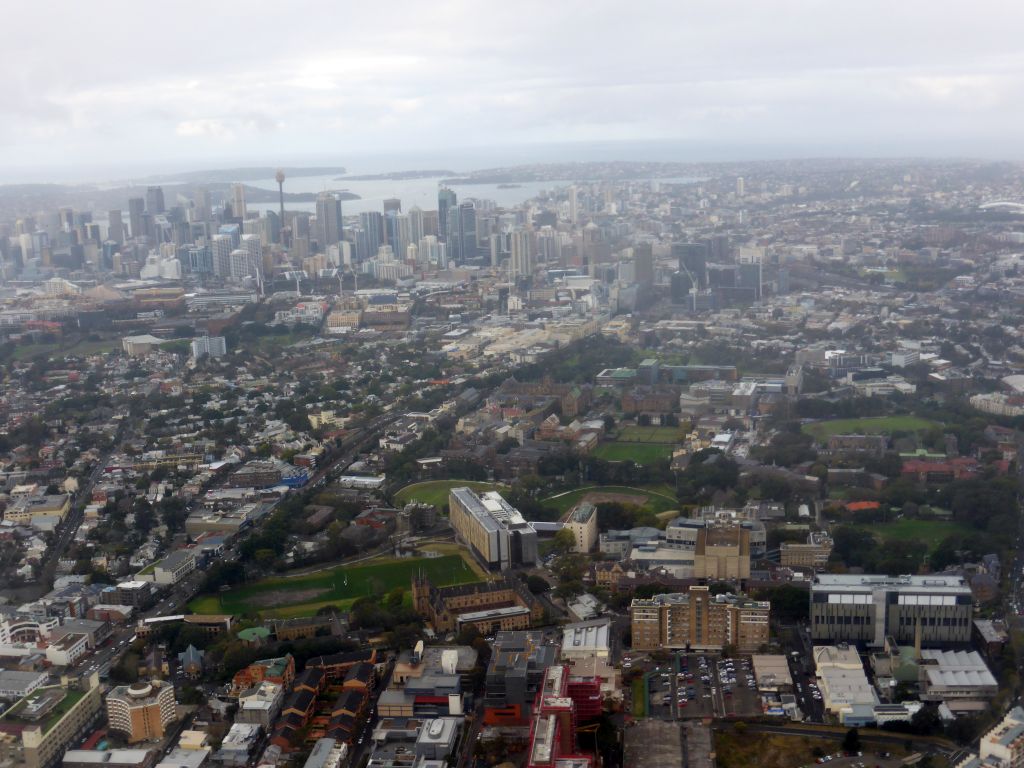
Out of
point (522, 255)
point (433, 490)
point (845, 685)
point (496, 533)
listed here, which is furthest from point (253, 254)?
point (845, 685)

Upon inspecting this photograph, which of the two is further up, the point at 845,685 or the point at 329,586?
the point at 845,685

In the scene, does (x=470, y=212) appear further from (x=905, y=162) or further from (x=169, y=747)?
(x=169, y=747)

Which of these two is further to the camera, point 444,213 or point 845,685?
point 444,213

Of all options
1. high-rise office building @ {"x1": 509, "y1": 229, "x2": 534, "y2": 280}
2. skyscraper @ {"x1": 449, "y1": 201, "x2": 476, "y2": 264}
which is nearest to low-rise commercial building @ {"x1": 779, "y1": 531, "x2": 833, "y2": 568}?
high-rise office building @ {"x1": 509, "y1": 229, "x2": 534, "y2": 280}

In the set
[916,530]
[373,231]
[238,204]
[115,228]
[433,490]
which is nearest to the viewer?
[916,530]

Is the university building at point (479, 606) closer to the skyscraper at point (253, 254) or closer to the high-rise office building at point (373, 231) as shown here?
the skyscraper at point (253, 254)

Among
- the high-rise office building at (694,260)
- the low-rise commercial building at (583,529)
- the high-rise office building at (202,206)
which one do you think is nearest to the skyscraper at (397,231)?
the high-rise office building at (202,206)

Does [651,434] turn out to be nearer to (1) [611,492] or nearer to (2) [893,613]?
(1) [611,492]
